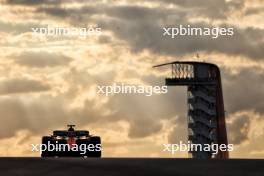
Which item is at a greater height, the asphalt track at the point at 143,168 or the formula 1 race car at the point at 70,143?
the formula 1 race car at the point at 70,143

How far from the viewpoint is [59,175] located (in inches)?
541

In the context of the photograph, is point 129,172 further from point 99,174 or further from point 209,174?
point 209,174

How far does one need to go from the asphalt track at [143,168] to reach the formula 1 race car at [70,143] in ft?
246

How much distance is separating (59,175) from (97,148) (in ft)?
256

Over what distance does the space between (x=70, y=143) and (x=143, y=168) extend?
88208 mm

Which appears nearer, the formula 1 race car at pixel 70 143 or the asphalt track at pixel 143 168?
the asphalt track at pixel 143 168

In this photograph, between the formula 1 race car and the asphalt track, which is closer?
the asphalt track

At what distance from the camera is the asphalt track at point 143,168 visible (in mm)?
14011

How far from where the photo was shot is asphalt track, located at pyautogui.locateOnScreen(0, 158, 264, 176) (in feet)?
46.0

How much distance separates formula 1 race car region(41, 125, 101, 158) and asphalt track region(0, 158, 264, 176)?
74.8 meters

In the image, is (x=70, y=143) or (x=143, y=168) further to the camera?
(x=70, y=143)

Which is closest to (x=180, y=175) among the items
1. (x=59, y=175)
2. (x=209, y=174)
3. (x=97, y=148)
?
(x=209, y=174)

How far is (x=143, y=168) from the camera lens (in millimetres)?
15109

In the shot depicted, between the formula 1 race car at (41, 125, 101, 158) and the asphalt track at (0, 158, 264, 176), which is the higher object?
the formula 1 race car at (41, 125, 101, 158)
